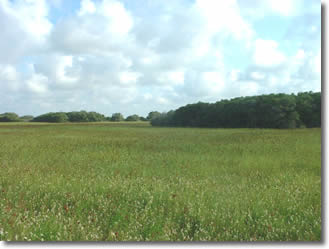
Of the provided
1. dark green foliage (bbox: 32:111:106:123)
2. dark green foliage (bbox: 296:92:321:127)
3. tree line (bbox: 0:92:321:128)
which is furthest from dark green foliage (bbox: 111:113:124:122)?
dark green foliage (bbox: 296:92:321:127)

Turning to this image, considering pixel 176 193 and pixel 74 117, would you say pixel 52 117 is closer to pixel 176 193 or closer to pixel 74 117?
pixel 74 117

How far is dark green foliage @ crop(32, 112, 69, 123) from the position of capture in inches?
212

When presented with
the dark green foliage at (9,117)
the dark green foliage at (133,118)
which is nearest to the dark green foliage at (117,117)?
the dark green foliage at (133,118)

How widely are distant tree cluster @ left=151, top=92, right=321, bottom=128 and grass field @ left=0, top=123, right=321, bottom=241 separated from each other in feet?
1.02

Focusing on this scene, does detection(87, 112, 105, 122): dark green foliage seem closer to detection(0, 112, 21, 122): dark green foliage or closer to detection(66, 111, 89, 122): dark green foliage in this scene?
detection(66, 111, 89, 122): dark green foliage

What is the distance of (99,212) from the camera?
3711 millimetres

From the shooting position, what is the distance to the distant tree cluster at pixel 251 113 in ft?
17.6

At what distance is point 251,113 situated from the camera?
6176 millimetres

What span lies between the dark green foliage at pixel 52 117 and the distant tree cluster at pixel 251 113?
6.91 feet

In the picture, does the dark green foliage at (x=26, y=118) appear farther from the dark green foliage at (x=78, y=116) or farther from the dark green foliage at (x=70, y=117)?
the dark green foliage at (x=78, y=116)

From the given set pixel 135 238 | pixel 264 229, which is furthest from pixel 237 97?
pixel 135 238

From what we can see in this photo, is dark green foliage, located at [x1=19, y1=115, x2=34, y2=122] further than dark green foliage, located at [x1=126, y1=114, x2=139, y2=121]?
No

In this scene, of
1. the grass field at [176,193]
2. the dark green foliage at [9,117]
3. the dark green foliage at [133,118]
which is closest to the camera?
the grass field at [176,193]

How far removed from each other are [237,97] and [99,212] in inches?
150
